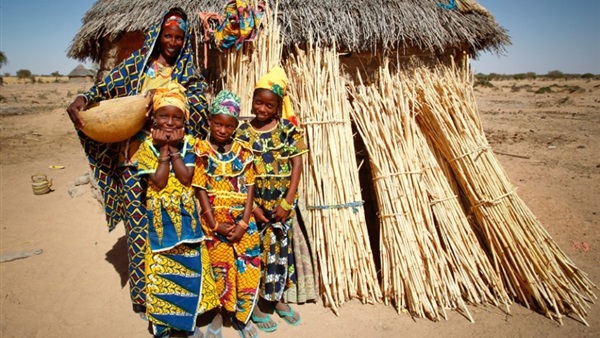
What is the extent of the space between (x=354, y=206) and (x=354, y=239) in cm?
25

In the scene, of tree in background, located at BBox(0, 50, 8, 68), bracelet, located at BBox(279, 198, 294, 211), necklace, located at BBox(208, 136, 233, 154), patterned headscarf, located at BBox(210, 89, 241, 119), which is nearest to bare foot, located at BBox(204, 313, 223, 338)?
bracelet, located at BBox(279, 198, 294, 211)

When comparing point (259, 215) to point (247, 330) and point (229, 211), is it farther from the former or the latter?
point (247, 330)

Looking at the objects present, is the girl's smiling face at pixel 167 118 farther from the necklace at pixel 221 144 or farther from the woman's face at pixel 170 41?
the woman's face at pixel 170 41

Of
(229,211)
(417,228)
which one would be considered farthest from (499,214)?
(229,211)

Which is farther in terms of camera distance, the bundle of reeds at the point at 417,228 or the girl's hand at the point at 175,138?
the bundle of reeds at the point at 417,228

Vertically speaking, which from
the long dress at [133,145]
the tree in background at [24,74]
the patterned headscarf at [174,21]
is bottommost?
the long dress at [133,145]

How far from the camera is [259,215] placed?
2348 mm

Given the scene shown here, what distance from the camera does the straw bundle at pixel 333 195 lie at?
8.73 feet

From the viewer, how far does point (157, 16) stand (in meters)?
3.38

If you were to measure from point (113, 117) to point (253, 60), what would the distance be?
132 cm

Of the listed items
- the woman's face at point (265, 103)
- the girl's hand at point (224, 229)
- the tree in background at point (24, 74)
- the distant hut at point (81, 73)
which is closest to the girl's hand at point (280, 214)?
the girl's hand at point (224, 229)

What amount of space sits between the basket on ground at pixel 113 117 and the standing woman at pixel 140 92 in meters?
0.16

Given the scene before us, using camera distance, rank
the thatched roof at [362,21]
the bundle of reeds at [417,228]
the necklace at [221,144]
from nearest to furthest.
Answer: the necklace at [221,144] < the bundle of reeds at [417,228] < the thatched roof at [362,21]

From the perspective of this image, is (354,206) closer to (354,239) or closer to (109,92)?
Result: (354,239)
